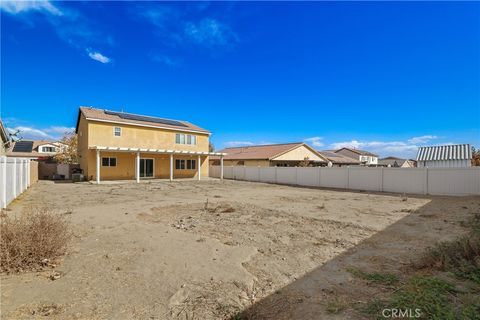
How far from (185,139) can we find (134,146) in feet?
16.8

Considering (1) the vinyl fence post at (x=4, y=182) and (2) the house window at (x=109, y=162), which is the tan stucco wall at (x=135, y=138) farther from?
(1) the vinyl fence post at (x=4, y=182)

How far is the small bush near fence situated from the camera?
405 cm

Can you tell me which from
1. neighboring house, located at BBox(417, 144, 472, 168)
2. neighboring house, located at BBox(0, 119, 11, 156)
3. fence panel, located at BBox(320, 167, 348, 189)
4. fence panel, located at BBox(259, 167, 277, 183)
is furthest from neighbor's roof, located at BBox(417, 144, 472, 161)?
neighboring house, located at BBox(0, 119, 11, 156)

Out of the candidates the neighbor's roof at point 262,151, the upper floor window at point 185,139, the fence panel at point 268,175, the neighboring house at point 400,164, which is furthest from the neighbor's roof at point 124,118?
the neighboring house at point 400,164

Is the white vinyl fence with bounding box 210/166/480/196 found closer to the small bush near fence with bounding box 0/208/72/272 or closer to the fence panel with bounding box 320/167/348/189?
the fence panel with bounding box 320/167/348/189

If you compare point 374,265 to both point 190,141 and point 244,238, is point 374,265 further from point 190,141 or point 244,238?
point 190,141

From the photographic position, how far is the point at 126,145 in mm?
23562

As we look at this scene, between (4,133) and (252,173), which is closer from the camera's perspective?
(4,133)

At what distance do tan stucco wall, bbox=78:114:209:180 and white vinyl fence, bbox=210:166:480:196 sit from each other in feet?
30.1

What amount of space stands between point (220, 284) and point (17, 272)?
2.97 m

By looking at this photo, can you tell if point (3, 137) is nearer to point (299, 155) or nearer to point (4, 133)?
point (4, 133)

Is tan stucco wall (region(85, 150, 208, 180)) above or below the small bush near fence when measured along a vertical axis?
above

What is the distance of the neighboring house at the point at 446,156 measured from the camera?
60.3ft

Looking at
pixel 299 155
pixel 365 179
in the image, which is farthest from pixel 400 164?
pixel 365 179
